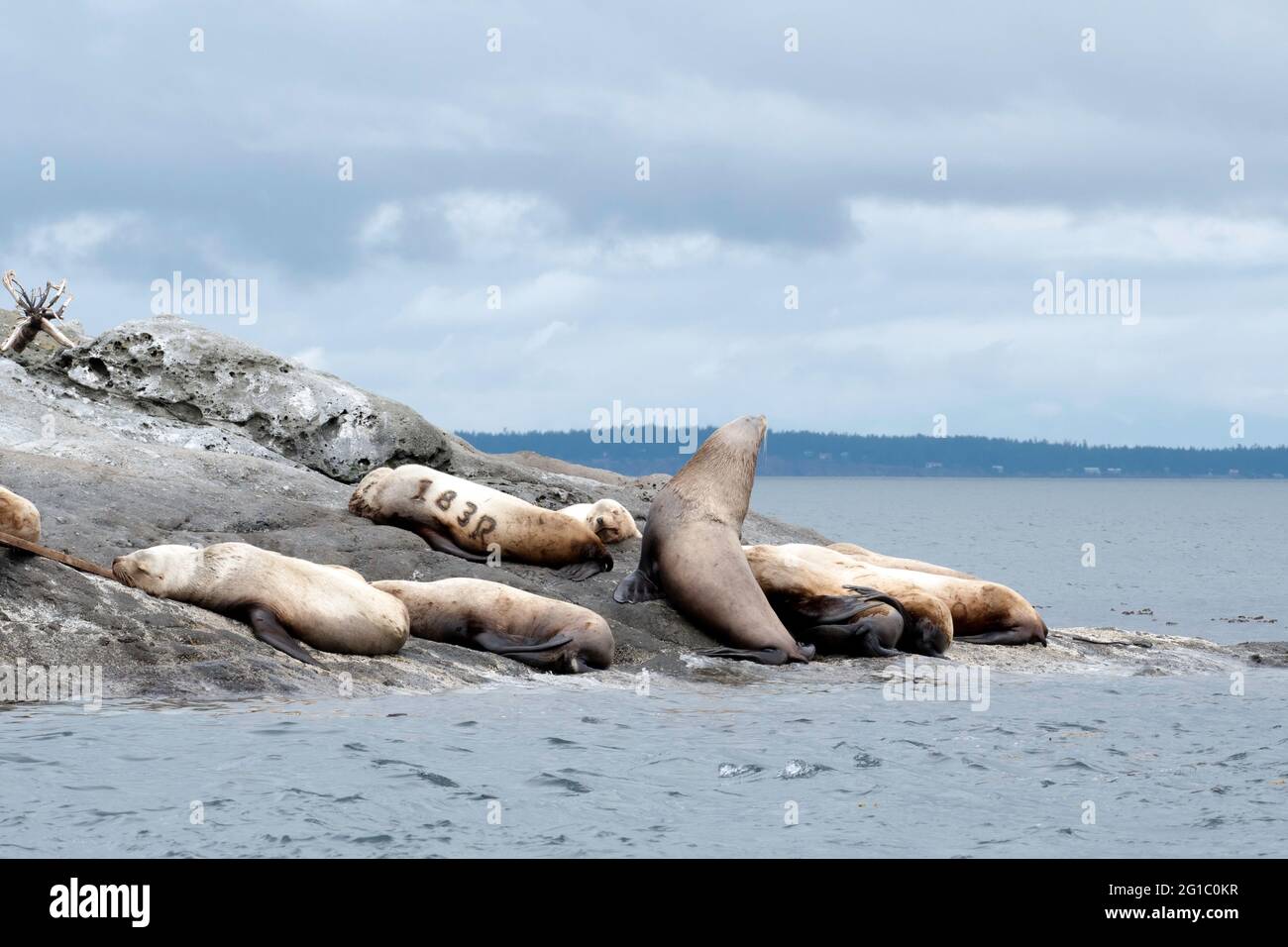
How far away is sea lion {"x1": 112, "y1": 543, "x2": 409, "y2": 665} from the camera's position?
11078 millimetres

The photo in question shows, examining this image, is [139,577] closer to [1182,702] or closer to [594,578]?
[594,578]

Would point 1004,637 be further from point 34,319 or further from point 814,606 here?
point 34,319

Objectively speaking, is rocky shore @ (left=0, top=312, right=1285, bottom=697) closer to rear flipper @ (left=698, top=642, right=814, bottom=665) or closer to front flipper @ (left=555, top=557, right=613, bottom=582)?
front flipper @ (left=555, top=557, right=613, bottom=582)

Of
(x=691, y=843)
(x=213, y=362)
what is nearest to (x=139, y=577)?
(x=691, y=843)

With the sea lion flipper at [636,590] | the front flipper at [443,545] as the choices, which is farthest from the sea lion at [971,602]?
the front flipper at [443,545]

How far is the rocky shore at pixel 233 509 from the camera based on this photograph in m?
10.4

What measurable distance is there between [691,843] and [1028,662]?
8329 millimetres

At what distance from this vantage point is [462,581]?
12523 mm

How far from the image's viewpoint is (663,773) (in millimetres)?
8359

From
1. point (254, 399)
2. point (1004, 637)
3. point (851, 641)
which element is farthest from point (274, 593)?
point (254, 399)

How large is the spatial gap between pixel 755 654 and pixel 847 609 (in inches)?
54.7

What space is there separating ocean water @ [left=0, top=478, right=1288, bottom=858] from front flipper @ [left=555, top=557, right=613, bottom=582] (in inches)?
102

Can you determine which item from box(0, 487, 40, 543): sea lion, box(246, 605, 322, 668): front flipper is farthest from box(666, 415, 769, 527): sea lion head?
box(0, 487, 40, 543): sea lion
